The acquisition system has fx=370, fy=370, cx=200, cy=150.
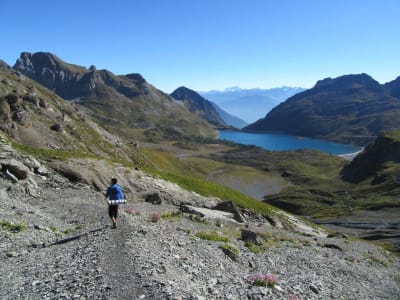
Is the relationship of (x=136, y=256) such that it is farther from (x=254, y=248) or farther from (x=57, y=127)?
(x=57, y=127)

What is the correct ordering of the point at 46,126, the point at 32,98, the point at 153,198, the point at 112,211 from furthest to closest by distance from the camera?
the point at 32,98
the point at 46,126
the point at 153,198
the point at 112,211

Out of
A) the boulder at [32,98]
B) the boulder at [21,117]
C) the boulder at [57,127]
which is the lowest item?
the boulder at [57,127]

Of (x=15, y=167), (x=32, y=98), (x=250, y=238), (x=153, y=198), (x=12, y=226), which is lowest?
(x=250, y=238)

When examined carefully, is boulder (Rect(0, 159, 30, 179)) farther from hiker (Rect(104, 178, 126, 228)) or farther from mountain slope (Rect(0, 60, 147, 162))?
mountain slope (Rect(0, 60, 147, 162))

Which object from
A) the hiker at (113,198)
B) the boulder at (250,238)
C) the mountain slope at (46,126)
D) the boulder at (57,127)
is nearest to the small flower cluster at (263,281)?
the hiker at (113,198)

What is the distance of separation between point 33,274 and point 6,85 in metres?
81.7

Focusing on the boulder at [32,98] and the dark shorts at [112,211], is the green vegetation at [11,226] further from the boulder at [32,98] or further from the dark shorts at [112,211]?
the boulder at [32,98]

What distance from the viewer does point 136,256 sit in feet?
55.9

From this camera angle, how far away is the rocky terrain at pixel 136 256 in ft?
→ 48.3

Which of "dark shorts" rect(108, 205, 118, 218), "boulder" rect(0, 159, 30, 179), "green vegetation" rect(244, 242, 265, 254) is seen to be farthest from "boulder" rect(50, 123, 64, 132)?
"green vegetation" rect(244, 242, 265, 254)

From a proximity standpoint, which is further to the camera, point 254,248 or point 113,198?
point 254,248

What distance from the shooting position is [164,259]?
1784cm

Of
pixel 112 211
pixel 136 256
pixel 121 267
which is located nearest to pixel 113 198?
pixel 112 211

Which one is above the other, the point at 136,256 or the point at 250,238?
the point at 136,256
